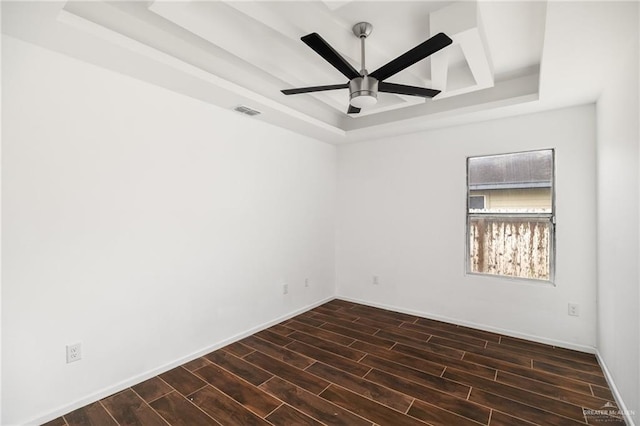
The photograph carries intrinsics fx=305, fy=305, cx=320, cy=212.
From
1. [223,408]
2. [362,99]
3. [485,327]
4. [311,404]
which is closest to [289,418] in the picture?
[311,404]

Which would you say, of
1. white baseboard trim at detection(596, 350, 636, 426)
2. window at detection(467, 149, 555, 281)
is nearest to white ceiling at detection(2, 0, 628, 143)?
window at detection(467, 149, 555, 281)

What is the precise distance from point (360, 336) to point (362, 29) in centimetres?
290

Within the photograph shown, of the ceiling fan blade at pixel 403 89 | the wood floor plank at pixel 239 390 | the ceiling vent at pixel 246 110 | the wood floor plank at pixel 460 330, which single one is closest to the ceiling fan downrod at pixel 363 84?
the ceiling fan blade at pixel 403 89

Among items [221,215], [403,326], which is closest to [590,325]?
[403,326]

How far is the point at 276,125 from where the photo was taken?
3662mm

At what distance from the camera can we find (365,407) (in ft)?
6.95

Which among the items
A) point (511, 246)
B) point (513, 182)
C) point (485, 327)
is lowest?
point (485, 327)

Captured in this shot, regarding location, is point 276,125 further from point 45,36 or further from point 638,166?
point 638,166

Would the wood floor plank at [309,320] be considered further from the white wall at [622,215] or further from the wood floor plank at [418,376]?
the white wall at [622,215]

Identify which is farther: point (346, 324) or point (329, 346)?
point (346, 324)

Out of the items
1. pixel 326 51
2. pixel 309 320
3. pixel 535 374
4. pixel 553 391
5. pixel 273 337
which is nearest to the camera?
pixel 326 51

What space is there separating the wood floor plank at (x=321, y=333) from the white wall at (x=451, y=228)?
1.16 meters

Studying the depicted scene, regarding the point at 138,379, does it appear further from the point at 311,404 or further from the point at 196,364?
the point at 311,404

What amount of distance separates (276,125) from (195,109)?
105cm
